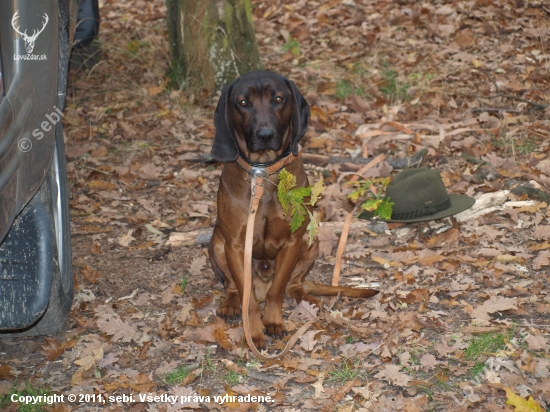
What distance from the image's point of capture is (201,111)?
324 inches

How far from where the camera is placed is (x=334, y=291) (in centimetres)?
493

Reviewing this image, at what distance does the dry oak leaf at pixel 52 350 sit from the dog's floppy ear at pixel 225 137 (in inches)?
62.4

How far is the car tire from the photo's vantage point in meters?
4.18

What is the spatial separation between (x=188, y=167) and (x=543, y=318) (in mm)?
4015

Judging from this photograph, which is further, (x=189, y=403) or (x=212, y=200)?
(x=212, y=200)

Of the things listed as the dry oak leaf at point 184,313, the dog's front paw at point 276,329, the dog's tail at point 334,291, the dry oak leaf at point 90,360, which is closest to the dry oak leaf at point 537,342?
the dog's tail at point 334,291

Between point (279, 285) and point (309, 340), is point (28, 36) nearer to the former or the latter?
point (279, 285)

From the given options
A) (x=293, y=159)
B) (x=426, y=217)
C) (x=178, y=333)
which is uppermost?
(x=293, y=159)

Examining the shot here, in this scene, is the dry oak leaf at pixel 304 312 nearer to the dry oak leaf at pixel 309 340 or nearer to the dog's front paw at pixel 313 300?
the dog's front paw at pixel 313 300

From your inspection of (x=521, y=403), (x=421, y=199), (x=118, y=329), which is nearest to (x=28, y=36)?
(x=118, y=329)

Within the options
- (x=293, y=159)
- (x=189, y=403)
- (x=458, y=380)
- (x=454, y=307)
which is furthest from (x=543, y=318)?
(x=189, y=403)

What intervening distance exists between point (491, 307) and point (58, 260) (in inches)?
109

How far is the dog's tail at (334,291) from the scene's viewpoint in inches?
189

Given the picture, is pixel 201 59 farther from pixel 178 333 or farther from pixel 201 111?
pixel 178 333
